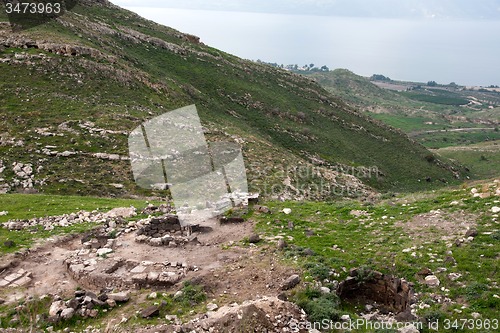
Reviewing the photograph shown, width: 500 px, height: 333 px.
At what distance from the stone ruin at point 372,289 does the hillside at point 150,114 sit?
16.3 m

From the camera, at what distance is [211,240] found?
49.0 feet

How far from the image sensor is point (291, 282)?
1102cm

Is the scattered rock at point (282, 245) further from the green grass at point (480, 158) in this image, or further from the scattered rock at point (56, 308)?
the green grass at point (480, 158)

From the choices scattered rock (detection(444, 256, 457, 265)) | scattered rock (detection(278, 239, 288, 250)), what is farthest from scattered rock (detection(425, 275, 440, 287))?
scattered rock (detection(278, 239, 288, 250))

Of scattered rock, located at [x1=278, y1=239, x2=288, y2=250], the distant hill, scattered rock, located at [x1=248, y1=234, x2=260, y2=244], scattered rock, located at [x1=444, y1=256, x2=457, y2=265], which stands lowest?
scattered rock, located at [x1=248, y1=234, x2=260, y2=244]

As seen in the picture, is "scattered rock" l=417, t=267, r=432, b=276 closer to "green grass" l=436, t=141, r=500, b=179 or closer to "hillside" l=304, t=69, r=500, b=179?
"hillside" l=304, t=69, r=500, b=179

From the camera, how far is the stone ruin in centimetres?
1104

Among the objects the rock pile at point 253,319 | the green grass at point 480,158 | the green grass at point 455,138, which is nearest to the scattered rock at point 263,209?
the rock pile at point 253,319

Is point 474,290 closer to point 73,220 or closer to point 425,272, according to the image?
point 425,272

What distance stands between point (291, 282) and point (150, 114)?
1158 inches

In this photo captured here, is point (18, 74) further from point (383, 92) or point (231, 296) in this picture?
Answer: point (383, 92)

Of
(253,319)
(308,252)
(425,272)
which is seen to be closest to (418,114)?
(308,252)

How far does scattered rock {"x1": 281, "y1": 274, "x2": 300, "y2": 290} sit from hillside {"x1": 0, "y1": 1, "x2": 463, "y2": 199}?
53.4ft

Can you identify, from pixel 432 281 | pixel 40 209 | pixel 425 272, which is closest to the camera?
pixel 432 281
